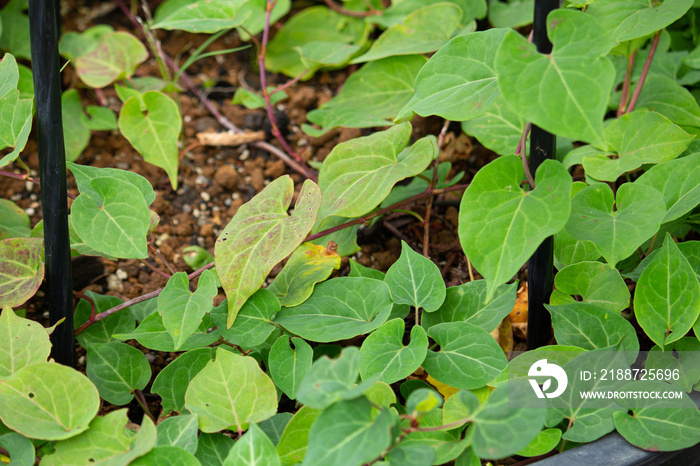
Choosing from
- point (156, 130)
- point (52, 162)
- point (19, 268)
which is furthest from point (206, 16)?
point (19, 268)

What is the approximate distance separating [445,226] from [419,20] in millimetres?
505

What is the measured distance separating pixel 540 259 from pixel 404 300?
0.73 feet

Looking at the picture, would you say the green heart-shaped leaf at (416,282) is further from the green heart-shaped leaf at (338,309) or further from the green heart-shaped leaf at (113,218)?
the green heart-shaped leaf at (113,218)

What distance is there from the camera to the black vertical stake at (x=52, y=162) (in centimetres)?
92

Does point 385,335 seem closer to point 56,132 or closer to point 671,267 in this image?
point 671,267

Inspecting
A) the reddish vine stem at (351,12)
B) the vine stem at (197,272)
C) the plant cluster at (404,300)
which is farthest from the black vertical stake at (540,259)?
the reddish vine stem at (351,12)

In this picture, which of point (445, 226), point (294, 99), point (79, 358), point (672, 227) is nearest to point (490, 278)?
point (672, 227)

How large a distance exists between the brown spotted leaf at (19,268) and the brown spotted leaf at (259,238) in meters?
0.30

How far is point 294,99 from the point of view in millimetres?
1745

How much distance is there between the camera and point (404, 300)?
102cm

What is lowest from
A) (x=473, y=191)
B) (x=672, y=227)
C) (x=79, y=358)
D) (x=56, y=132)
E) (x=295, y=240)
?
(x=79, y=358)

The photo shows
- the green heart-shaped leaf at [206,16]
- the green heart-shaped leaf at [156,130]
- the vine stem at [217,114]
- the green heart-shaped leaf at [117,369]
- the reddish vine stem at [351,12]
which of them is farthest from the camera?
the reddish vine stem at [351,12]

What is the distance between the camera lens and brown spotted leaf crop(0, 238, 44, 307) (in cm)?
103

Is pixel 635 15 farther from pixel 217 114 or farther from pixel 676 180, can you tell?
pixel 217 114
